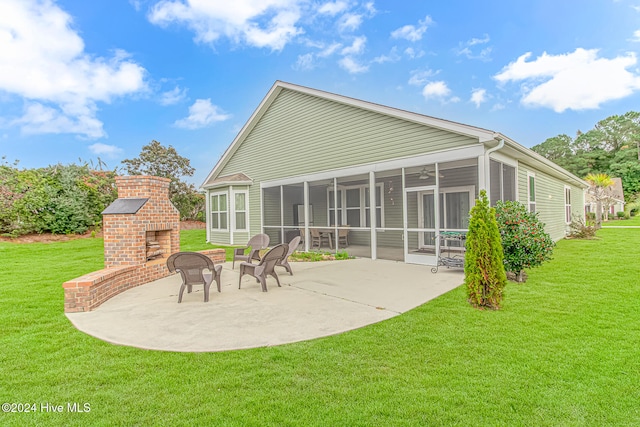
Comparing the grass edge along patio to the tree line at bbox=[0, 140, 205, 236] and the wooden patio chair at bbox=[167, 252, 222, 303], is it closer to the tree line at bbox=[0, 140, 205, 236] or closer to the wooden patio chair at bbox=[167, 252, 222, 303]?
the wooden patio chair at bbox=[167, 252, 222, 303]

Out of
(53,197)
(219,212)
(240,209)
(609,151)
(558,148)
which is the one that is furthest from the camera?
(558,148)

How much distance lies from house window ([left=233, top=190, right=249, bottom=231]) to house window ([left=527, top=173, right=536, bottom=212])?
37.8 ft

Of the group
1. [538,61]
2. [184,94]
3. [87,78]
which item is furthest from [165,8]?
[538,61]

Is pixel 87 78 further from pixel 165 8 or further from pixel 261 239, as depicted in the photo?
pixel 261 239

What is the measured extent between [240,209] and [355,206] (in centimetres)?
561

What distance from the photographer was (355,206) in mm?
13039

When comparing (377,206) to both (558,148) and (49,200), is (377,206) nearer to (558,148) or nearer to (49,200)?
(49,200)

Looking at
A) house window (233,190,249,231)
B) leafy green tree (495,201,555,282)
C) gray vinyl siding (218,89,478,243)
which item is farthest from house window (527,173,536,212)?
house window (233,190,249,231)

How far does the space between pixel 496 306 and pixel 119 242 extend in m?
6.78

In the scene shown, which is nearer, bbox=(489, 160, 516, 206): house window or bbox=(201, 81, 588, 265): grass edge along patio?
bbox=(201, 81, 588, 265): grass edge along patio

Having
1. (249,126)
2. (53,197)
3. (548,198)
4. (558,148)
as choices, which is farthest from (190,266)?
(558,148)

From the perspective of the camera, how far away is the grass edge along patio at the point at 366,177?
860cm

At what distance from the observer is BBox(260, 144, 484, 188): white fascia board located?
25.6ft

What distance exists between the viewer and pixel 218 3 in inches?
423
